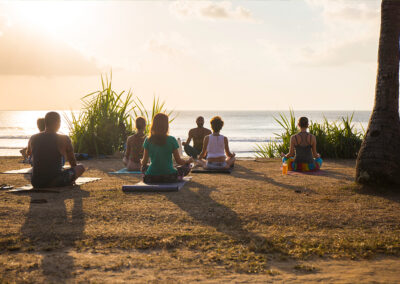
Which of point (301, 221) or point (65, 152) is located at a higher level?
point (65, 152)

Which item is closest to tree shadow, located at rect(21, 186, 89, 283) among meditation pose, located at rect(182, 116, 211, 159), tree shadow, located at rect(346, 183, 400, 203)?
tree shadow, located at rect(346, 183, 400, 203)

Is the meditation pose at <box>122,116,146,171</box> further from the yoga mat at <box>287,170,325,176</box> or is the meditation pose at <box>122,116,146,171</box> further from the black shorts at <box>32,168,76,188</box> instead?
the yoga mat at <box>287,170,325,176</box>

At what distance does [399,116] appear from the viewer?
21.2 ft

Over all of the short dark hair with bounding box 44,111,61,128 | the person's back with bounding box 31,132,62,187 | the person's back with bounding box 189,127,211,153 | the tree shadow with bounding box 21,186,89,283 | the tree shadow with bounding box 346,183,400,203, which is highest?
the short dark hair with bounding box 44,111,61,128

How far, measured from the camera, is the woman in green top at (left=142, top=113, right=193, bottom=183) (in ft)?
20.7

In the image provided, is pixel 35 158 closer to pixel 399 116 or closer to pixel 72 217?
pixel 72 217

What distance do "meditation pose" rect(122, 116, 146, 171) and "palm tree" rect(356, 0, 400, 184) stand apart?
4.54 meters

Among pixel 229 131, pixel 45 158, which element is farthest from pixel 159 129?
pixel 229 131

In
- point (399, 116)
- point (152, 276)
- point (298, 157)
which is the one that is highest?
point (399, 116)

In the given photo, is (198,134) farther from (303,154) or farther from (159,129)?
(159,129)

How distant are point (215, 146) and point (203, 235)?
16.1 ft

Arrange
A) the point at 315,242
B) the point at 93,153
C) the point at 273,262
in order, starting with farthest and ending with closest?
1. the point at 93,153
2. the point at 315,242
3. the point at 273,262

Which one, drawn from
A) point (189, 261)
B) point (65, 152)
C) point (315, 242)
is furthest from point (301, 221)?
point (65, 152)

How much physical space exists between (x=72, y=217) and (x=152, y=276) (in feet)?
6.91
